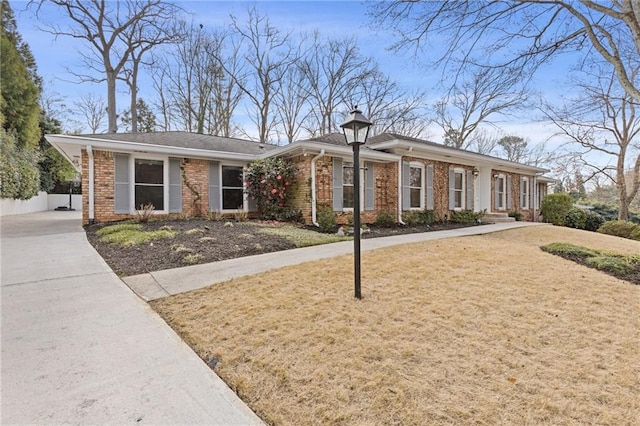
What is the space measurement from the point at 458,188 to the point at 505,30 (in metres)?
7.31

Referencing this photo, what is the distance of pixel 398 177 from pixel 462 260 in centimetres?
593

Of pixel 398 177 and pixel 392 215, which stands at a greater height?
pixel 398 177

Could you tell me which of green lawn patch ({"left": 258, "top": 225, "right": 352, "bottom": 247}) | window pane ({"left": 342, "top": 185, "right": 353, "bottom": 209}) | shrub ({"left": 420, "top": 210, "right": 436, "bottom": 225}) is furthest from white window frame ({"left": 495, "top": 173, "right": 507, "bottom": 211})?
green lawn patch ({"left": 258, "top": 225, "right": 352, "bottom": 247})

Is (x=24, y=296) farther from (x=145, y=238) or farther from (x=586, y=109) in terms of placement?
(x=586, y=109)

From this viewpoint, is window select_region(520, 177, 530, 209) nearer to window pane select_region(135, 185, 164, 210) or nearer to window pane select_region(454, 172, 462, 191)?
window pane select_region(454, 172, 462, 191)

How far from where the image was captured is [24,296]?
11.9 ft

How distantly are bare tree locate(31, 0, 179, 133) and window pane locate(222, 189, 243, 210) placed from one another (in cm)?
1096

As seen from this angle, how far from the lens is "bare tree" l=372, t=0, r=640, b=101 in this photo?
21.1 ft

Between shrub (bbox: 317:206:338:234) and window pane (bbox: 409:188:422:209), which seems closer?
shrub (bbox: 317:206:338:234)

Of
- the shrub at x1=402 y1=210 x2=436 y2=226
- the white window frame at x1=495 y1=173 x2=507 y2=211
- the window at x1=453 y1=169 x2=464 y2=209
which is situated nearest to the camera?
the shrub at x1=402 y1=210 x2=436 y2=226

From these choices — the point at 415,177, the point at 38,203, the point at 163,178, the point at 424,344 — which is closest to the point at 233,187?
the point at 163,178

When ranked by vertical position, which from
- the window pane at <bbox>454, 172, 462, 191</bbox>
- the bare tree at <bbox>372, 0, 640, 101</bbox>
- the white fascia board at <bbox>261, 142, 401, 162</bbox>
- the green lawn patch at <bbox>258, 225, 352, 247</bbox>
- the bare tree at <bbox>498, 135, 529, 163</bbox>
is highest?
the bare tree at <bbox>498, 135, 529, 163</bbox>

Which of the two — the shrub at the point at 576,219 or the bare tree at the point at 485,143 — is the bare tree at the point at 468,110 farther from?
the shrub at the point at 576,219

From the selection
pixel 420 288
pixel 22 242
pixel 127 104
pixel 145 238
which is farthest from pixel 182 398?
pixel 127 104
